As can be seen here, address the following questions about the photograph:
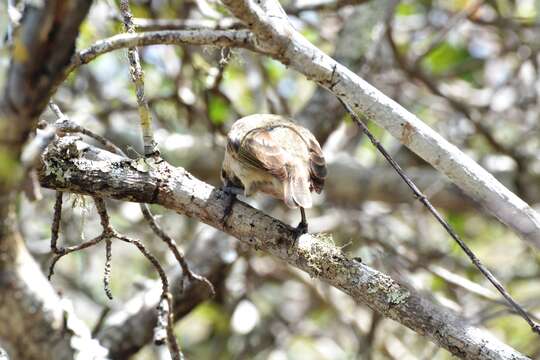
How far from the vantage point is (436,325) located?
107 inches

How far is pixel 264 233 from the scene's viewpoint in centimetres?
307

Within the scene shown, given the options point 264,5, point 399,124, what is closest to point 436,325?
point 399,124

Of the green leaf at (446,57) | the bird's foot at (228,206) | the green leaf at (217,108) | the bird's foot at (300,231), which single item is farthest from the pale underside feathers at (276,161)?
the green leaf at (446,57)

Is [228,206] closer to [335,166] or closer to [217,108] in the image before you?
[217,108]

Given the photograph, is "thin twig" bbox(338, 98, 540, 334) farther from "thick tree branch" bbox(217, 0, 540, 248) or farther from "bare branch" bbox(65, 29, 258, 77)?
"bare branch" bbox(65, 29, 258, 77)

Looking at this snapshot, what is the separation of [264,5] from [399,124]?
0.66m

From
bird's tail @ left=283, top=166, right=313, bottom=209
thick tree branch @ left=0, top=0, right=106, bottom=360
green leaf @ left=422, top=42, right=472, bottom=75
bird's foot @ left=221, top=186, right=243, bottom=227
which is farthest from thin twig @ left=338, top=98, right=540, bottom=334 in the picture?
green leaf @ left=422, top=42, right=472, bottom=75

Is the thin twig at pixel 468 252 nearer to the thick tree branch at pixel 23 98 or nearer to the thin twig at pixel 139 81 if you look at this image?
the thin twig at pixel 139 81

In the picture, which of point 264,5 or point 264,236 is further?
point 264,236

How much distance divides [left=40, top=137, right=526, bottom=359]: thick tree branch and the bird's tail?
15.7 inches

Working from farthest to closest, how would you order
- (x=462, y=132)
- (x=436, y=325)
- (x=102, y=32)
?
(x=462, y=132) < (x=102, y=32) < (x=436, y=325)

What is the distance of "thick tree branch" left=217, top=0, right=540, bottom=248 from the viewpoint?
2705mm

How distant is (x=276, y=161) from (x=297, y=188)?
8.8 inches

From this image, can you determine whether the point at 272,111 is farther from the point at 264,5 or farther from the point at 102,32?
the point at 264,5
